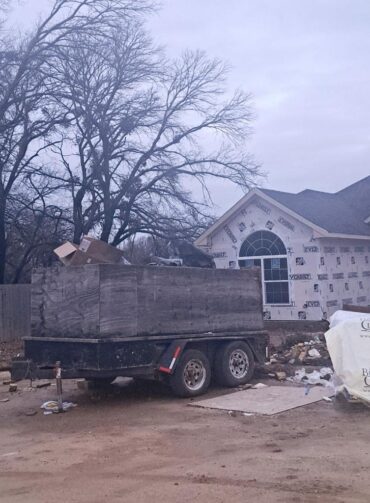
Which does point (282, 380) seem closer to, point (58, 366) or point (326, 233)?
point (58, 366)

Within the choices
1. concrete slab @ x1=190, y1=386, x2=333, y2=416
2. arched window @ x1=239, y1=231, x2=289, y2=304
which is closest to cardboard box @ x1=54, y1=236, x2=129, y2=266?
concrete slab @ x1=190, y1=386, x2=333, y2=416

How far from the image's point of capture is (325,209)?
23.2m

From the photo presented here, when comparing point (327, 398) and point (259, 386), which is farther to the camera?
point (259, 386)

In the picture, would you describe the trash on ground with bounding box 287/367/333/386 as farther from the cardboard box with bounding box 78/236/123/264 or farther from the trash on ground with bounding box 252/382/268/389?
the cardboard box with bounding box 78/236/123/264

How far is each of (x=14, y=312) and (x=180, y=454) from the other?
1435 centimetres

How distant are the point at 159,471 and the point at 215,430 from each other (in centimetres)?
203

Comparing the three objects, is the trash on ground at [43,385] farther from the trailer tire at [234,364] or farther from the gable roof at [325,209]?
the gable roof at [325,209]

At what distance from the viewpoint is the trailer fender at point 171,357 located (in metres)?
10.6

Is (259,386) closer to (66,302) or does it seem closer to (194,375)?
(194,375)

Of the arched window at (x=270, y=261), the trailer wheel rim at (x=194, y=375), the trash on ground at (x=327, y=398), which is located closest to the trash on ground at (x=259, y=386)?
the trailer wheel rim at (x=194, y=375)

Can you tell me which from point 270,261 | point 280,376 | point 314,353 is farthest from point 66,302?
point 270,261

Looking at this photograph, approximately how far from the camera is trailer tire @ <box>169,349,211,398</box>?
1080 centimetres

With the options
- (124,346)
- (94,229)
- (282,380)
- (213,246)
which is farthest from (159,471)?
(94,229)

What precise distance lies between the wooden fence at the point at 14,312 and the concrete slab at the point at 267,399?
11.0m
